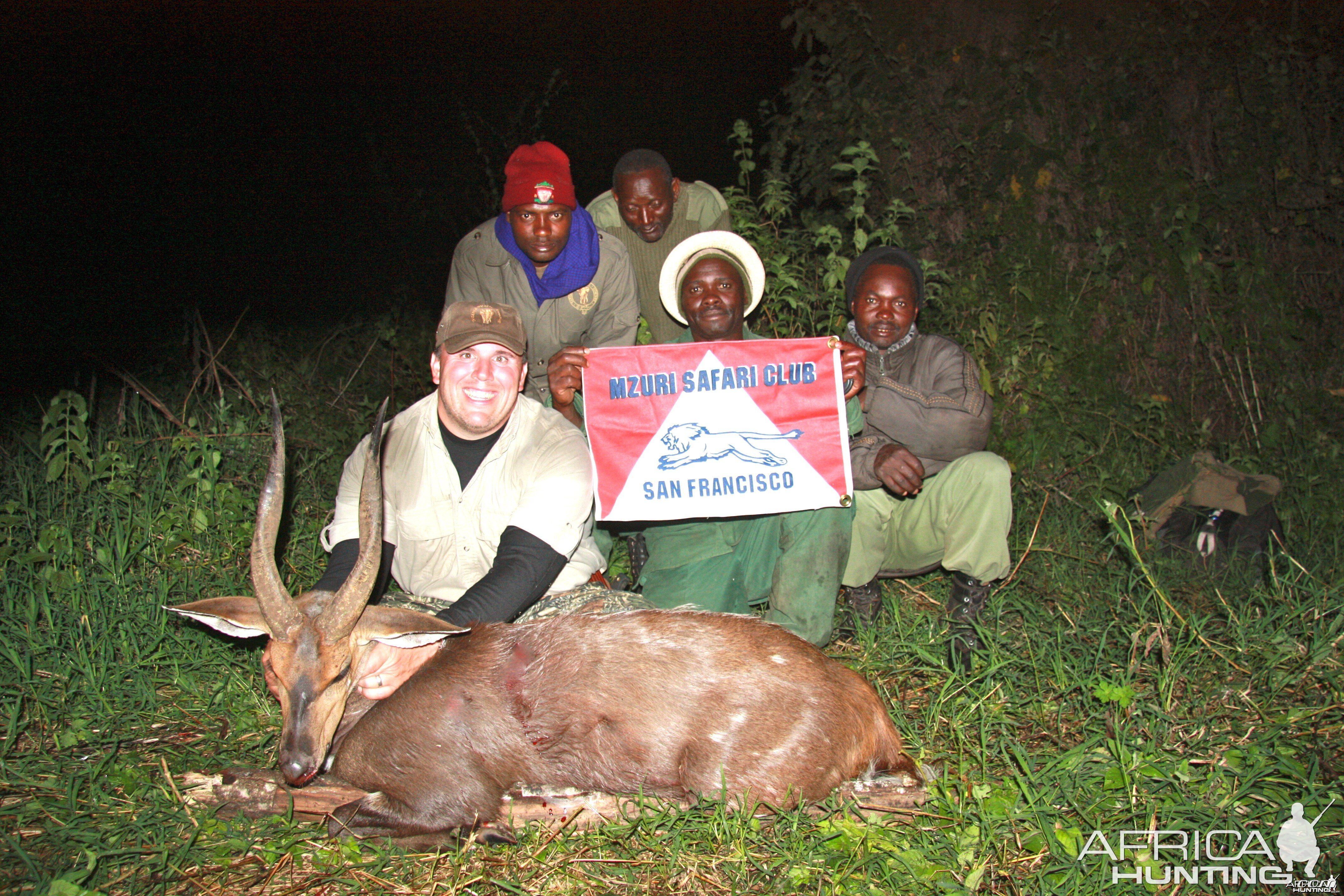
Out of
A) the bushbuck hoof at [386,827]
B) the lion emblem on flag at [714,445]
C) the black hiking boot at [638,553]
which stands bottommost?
the bushbuck hoof at [386,827]

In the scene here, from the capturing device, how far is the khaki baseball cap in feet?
11.5

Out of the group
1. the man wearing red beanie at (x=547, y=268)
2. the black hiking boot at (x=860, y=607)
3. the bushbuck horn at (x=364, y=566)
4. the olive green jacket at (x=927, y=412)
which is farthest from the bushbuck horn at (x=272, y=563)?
the black hiking boot at (x=860, y=607)

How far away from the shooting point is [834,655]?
13.9ft

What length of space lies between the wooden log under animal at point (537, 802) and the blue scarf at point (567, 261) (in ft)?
9.32

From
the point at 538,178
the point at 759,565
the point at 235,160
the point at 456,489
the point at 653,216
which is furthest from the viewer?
the point at 235,160

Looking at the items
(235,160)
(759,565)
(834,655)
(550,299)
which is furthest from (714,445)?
(235,160)

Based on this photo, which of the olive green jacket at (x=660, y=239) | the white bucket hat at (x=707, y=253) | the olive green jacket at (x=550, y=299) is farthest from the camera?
the olive green jacket at (x=660, y=239)

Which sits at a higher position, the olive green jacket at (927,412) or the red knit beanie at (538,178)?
the red knit beanie at (538,178)

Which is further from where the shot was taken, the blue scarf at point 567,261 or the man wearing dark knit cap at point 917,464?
the blue scarf at point 567,261

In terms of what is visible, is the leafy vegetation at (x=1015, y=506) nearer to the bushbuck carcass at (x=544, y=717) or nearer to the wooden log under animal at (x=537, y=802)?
the wooden log under animal at (x=537, y=802)

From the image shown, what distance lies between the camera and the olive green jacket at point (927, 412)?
4.29 m

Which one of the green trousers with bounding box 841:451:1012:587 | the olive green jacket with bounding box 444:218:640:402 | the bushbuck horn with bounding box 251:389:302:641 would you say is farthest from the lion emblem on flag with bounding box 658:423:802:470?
the bushbuck horn with bounding box 251:389:302:641

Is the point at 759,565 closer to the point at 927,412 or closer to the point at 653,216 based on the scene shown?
the point at 927,412

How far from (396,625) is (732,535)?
197cm
